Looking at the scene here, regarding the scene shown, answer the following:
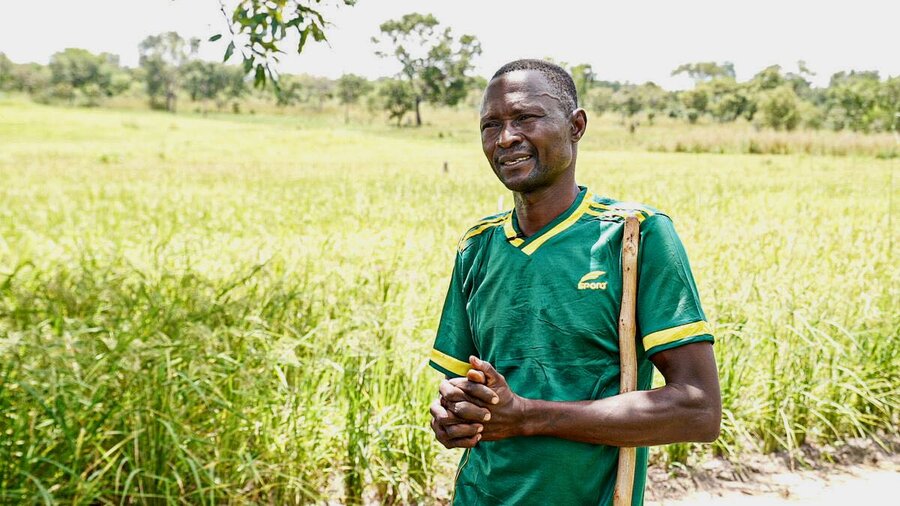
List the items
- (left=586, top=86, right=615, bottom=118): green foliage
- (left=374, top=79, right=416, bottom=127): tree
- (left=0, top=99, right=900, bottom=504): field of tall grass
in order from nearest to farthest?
(left=0, top=99, right=900, bottom=504): field of tall grass < (left=374, top=79, right=416, bottom=127): tree < (left=586, top=86, right=615, bottom=118): green foliage

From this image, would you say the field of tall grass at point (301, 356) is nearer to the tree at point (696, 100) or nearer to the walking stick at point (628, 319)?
the walking stick at point (628, 319)

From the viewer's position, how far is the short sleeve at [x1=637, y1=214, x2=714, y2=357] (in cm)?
153

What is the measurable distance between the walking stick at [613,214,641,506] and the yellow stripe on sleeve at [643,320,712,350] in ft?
0.19

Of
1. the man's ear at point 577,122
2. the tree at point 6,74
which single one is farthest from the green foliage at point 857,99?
the tree at point 6,74

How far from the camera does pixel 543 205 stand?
5.74ft

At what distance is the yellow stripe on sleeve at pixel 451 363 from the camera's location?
185 centimetres

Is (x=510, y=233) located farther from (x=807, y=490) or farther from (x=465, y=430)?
(x=807, y=490)

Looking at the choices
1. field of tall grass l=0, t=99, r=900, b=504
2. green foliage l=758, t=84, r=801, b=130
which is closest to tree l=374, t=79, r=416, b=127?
green foliage l=758, t=84, r=801, b=130

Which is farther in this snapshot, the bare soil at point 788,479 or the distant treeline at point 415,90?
the distant treeline at point 415,90

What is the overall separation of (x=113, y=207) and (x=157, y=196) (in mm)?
1740

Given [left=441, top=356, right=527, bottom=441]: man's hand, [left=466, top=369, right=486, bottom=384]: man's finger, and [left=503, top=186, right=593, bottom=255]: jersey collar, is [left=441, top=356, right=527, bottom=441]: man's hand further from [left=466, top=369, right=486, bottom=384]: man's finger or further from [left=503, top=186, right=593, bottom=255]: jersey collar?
[left=503, top=186, right=593, bottom=255]: jersey collar

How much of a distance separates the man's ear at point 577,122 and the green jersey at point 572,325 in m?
0.17

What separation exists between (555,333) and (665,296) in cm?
22

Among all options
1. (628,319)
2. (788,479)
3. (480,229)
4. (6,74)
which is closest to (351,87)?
(6,74)
